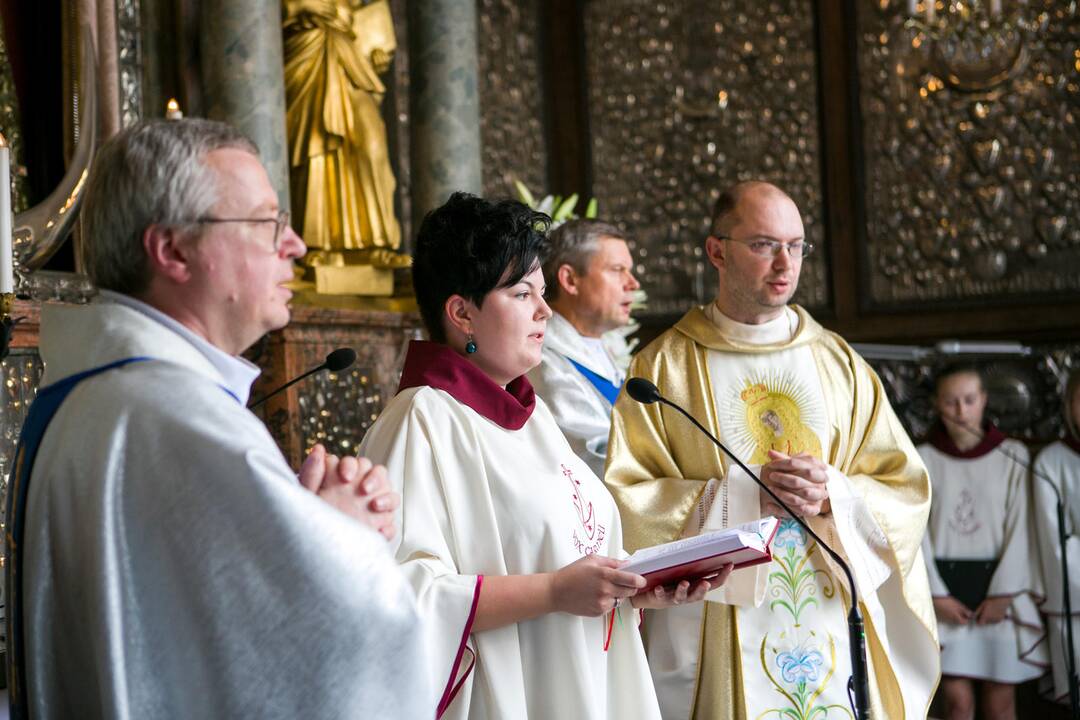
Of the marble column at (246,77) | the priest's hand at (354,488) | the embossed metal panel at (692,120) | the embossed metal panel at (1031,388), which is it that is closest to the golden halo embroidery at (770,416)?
the priest's hand at (354,488)

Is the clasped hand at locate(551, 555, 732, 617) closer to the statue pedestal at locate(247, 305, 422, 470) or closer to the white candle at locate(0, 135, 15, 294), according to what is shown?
the white candle at locate(0, 135, 15, 294)

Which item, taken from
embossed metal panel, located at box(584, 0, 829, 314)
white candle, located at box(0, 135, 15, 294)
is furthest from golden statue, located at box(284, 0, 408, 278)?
white candle, located at box(0, 135, 15, 294)

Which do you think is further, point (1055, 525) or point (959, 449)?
point (959, 449)

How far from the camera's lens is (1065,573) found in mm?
5629

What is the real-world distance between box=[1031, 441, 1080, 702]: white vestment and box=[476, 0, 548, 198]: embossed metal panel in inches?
134

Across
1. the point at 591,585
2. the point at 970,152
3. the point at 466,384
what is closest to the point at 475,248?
the point at 466,384

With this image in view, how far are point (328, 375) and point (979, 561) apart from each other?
3.12m

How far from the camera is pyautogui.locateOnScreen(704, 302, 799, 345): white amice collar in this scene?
11.5 ft

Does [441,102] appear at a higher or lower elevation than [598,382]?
higher

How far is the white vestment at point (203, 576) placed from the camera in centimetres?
148

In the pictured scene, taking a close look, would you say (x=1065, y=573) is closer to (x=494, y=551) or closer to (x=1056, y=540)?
(x=1056, y=540)

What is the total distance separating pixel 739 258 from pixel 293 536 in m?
2.17

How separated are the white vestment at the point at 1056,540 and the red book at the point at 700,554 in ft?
13.0

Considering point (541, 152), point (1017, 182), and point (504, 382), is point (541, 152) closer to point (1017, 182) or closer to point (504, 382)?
point (1017, 182)
